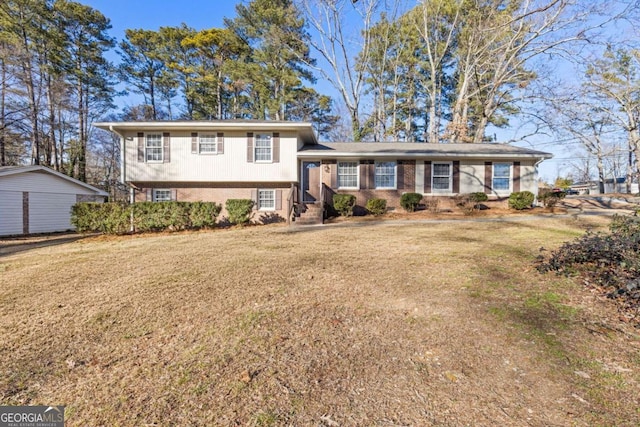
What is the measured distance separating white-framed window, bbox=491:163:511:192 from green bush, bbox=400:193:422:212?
13.8 ft

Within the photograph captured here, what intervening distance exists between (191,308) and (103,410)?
1.56 metres

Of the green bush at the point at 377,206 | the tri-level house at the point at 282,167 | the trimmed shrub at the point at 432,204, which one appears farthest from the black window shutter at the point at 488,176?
the green bush at the point at 377,206

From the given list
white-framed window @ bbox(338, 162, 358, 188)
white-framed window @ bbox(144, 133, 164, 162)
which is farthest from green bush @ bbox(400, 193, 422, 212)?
white-framed window @ bbox(144, 133, 164, 162)

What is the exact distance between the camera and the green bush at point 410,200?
42.9ft

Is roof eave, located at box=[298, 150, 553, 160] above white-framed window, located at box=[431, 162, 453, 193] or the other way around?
above

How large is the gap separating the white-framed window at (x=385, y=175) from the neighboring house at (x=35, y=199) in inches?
643

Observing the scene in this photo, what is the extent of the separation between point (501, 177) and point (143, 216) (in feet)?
53.0

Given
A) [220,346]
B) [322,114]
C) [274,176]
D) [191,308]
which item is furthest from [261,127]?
[322,114]

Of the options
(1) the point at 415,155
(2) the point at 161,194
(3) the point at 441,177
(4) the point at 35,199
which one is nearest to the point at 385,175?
(1) the point at 415,155

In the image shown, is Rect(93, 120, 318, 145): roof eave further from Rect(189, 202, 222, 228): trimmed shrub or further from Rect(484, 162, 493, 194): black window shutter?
Rect(484, 162, 493, 194): black window shutter

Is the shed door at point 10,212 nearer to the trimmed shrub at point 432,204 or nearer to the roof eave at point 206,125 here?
the roof eave at point 206,125

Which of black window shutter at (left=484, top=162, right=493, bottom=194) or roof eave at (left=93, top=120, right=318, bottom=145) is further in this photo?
black window shutter at (left=484, top=162, right=493, bottom=194)

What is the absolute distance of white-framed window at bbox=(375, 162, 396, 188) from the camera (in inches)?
548

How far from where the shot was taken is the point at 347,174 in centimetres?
1387
